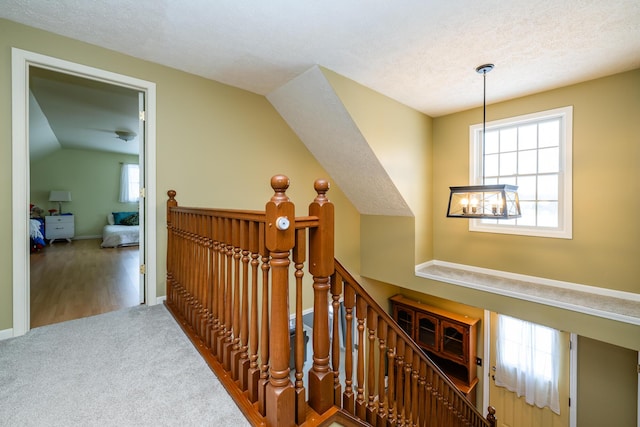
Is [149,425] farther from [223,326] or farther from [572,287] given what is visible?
[572,287]

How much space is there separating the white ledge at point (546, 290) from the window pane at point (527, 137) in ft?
5.14

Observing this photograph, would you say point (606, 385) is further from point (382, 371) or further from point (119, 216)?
point (119, 216)

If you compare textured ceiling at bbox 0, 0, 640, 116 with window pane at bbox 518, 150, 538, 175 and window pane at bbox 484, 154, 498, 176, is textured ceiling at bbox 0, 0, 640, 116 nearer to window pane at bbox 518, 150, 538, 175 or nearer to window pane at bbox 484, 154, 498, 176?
window pane at bbox 518, 150, 538, 175

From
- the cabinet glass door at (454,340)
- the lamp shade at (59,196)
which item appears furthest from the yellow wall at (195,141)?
the lamp shade at (59,196)

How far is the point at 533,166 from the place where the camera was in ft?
11.1

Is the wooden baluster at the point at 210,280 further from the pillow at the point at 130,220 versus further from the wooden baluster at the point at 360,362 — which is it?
the pillow at the point at 130,220

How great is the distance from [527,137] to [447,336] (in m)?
3.04

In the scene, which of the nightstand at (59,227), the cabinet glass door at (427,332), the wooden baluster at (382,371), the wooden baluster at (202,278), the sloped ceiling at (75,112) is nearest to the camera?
the wooden baluster at (382,371)

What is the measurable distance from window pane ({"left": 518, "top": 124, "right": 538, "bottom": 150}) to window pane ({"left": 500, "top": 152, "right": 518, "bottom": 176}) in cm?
13

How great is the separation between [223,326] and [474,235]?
136 inches

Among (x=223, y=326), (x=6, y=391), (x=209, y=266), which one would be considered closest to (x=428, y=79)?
(x=209, y=266)

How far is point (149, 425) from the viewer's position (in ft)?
3.93

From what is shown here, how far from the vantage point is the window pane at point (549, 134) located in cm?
319

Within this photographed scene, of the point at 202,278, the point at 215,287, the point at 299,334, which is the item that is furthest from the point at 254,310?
the point at 202,278
